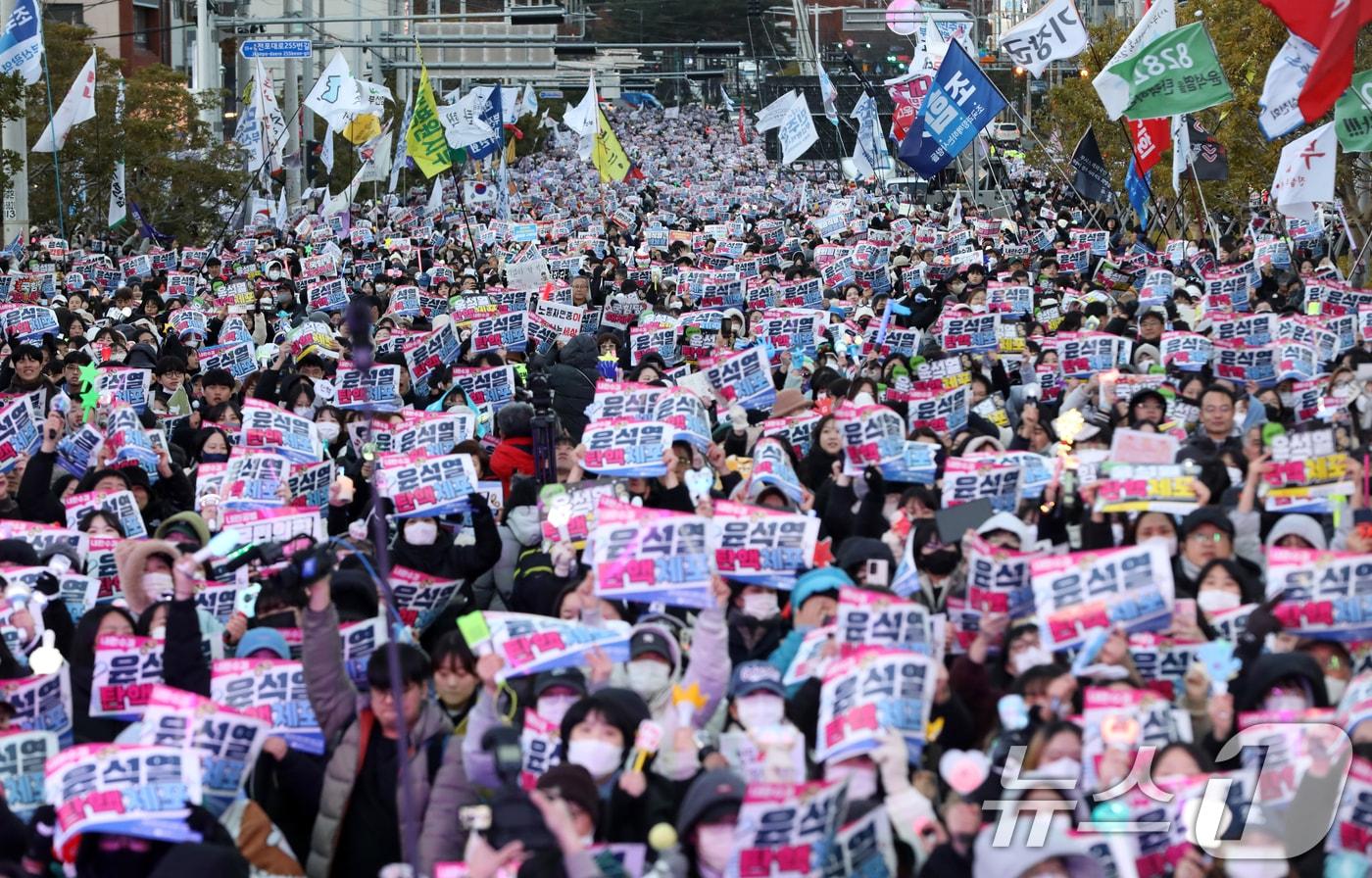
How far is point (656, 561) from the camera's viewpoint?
762 centimetres

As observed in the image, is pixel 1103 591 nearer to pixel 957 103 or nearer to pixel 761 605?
pixel 761 605

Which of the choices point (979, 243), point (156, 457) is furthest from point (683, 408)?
point (979, 243)

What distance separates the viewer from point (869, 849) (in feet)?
18.6

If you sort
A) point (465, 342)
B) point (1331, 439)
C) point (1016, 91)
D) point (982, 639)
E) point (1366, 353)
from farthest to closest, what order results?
1. point (1016, 91)
2. point (465, 342)
3. point (1366, 353)
4. point (1331, 439)
5. point (982, 639)

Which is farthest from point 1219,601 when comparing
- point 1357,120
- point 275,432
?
point 1357,120

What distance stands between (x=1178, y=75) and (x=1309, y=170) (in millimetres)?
1647

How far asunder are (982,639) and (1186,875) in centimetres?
197

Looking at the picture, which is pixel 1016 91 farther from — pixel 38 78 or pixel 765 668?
pixel 765 668

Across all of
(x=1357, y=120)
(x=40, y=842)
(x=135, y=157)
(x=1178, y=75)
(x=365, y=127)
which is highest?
(x=1178, y=75)

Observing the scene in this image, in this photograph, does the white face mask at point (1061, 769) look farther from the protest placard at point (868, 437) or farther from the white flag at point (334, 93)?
the white flag at point (334, 93)

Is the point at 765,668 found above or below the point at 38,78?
below

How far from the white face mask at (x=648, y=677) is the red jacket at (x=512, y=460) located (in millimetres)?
4640

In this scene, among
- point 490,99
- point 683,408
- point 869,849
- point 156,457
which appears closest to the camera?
point 869,849

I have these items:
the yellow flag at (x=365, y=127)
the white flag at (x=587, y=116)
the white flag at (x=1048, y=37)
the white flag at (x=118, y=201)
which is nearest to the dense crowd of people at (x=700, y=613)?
the white flag at (x=1048, y=37)
